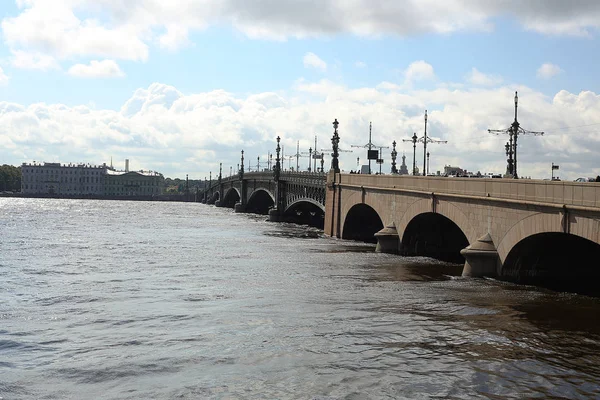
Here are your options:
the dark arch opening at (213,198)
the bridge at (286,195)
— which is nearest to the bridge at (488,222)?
the bridge at (286,195)

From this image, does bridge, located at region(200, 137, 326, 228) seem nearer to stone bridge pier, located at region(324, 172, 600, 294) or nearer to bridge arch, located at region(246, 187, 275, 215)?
bridge arch, located at region(246, 187, 275, 215)

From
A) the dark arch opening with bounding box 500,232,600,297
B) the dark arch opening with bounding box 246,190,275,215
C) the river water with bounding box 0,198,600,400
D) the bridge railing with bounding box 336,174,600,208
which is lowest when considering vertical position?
the river water with bounding box 0,198,600,400

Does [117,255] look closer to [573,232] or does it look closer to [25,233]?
[25,233]

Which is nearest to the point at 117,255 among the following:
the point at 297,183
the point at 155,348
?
the point at 155,348

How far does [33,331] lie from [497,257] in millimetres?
18566

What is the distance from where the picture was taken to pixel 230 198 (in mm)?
158250

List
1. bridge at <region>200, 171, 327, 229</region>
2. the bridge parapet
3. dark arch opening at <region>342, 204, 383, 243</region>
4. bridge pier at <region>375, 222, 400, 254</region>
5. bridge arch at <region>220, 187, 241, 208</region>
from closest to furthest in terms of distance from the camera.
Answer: the bridge parapet
bridge pier at <region>375, 222, 400, 254</region>
dark arch opening at <region>342, 204, 383, 243</region>
bridge at <region>200, 171, 327, 229</region>
bridge arch at <region>220, 187, 241, 208</region>

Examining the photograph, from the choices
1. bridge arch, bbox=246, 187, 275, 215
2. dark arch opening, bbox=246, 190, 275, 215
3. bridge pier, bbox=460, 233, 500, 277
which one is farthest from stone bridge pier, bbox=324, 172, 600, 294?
dark arch opening, bbox=246, 190, 275, 215

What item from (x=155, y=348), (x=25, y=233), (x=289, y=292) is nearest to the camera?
(x=155, y=348)

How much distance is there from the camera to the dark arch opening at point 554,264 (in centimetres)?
2919

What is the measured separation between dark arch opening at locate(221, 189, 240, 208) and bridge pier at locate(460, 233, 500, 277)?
122409 mm

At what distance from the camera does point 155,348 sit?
18469 mm

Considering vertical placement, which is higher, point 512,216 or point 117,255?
point 512,216

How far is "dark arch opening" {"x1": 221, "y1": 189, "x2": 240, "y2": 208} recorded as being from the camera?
154125mm
